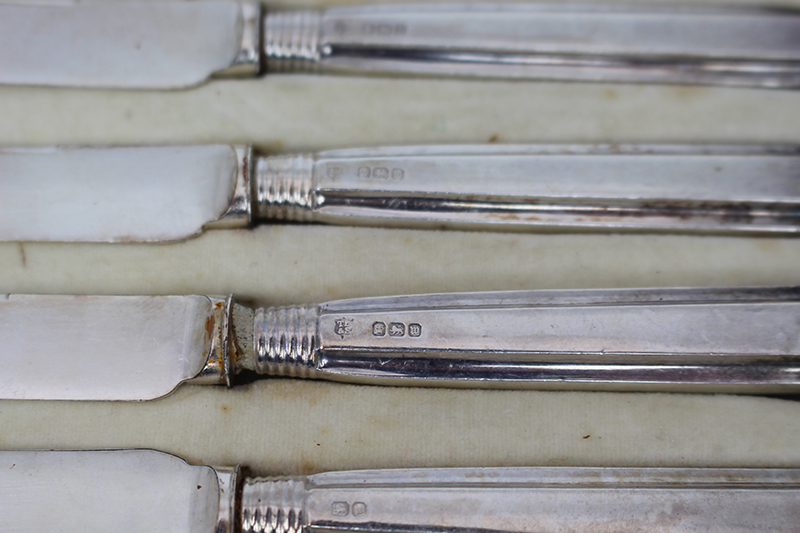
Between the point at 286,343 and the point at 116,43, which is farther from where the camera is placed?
the point at 116,43

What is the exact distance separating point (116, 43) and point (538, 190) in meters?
0.81

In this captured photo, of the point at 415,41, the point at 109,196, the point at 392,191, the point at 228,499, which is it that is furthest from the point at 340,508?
the point at 415,41

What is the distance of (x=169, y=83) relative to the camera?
1041 millimetres

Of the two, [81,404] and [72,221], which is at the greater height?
[72,221]

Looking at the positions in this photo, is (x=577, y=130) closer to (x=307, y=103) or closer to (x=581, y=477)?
(x=307, y=103)

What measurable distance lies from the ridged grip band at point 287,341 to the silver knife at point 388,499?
160 mm

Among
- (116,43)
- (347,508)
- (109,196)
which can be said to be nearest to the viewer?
(347,508)

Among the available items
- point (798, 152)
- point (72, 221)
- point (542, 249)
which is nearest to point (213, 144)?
point (72, 221)

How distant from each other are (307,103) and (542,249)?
508mm

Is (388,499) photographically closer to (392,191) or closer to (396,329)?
(396,329)

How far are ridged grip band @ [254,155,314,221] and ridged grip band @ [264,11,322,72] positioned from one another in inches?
9.2

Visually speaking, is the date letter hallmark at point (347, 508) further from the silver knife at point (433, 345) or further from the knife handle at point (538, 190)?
the knife handle at point (538, 190)

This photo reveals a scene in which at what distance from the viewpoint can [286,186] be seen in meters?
0.96

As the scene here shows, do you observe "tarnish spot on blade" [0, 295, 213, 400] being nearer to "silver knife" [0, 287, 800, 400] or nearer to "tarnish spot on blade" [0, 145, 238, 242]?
"silver knife" [0, 287, 800, 400]
